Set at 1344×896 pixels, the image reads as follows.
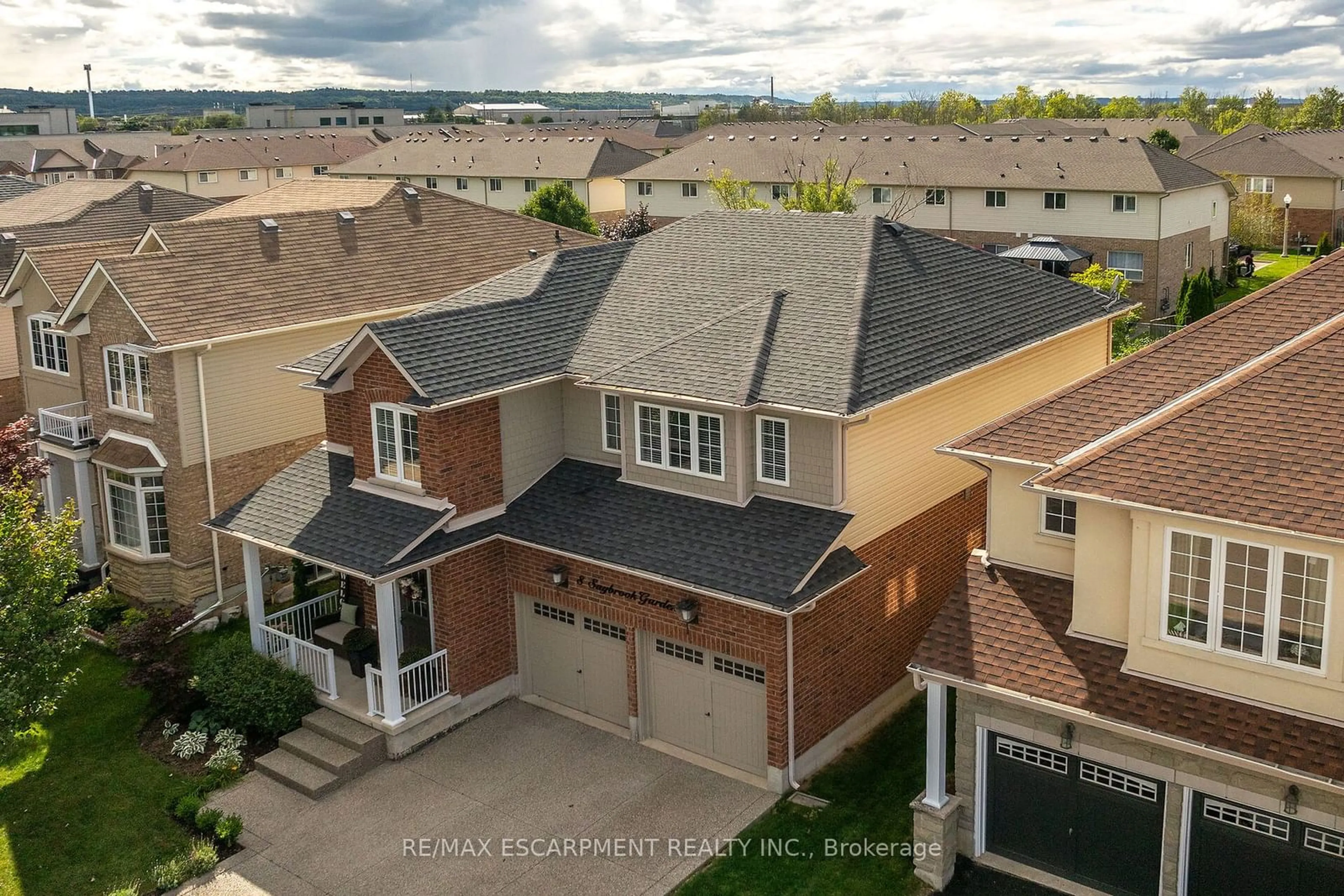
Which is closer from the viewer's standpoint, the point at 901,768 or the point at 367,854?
the point at 367,854

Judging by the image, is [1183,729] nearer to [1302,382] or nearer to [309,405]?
[1302,382]

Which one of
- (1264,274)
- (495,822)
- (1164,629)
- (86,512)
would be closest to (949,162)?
(1264,274)

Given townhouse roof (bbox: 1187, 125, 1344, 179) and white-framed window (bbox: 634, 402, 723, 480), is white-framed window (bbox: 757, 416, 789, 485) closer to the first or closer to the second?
white-framed window (bbox: 634, 402, 723, 480)

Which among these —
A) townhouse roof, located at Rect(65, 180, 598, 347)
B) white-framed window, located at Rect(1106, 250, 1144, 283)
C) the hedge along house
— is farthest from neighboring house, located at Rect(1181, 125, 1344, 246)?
the hedge along house

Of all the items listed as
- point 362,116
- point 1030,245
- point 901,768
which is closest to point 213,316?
point 901,768

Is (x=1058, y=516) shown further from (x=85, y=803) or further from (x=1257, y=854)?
(x=85, y=803)

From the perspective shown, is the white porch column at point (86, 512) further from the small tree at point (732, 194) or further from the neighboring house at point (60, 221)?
the small tree at point (732, 194)
